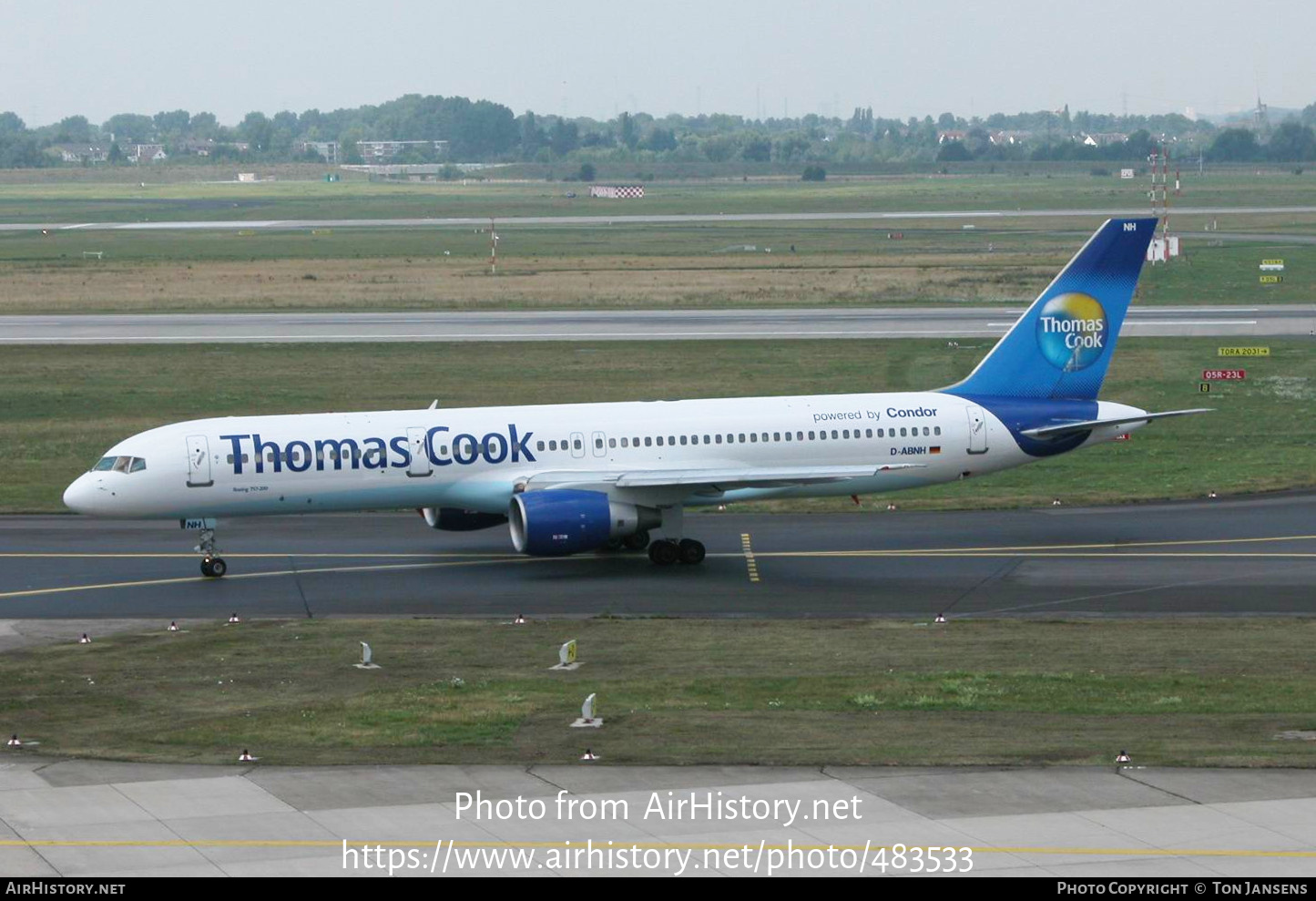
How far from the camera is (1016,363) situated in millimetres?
45875

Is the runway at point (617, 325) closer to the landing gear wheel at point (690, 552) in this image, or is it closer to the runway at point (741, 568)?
the runway at point (741, 568)

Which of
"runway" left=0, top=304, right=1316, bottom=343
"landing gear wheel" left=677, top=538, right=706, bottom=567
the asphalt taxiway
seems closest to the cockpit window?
"landing gear wheel" left=677, top=538, right=706, bottom=567

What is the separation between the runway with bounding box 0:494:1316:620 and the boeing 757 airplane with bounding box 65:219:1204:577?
135 cm

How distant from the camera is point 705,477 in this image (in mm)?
41219

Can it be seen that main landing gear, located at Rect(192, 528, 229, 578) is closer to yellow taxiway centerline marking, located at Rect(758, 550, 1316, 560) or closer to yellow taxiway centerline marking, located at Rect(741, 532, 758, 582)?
yellow taxiway centerline marking, located at Rect(741, 532, 758, 582)

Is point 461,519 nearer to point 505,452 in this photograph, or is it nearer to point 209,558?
point 505,452

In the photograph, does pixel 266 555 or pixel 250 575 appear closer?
pixel 250 575

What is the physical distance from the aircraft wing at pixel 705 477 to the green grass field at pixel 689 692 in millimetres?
5887

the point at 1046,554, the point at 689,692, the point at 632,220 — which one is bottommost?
the point at 1046,554

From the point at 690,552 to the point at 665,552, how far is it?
644 mm

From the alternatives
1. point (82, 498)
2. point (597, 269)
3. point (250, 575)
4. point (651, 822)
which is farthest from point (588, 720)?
point (597, 269)

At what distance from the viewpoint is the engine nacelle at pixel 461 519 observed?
142 feet

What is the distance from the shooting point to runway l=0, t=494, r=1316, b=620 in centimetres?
3747
